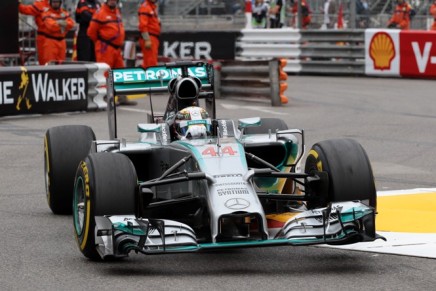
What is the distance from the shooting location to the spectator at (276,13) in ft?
107

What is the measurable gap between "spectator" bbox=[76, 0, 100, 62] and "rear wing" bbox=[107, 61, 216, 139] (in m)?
12.3

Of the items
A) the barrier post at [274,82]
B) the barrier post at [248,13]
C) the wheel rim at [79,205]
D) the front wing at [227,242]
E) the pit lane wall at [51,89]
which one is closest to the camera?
the front wing at [227,242]

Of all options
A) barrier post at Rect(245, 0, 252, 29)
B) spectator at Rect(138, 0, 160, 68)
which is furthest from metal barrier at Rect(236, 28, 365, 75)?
spectator at Rect(138, 0, 160, 68)

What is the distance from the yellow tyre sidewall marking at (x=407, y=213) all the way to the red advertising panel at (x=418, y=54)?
13.2 m

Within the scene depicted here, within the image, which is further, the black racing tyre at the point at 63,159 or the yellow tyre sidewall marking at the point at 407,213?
the black racing tyre at the point at 63,159

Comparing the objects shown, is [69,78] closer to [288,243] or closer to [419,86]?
[419,86]

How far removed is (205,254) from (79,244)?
853 mm

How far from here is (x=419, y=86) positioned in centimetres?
2245

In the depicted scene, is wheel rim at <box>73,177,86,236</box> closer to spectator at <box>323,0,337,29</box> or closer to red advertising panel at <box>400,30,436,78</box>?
red advertising panel at <box>400,30,436,78</box>

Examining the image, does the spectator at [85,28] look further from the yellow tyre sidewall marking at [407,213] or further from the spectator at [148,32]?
the yellow tyre sidewall marking at [407,213]

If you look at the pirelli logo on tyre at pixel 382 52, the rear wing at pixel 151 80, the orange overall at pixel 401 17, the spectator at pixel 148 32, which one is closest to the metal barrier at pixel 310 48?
the pirelli logo on tyre at pixel 382 52

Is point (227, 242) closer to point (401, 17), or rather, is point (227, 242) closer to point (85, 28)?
point (85, 28)

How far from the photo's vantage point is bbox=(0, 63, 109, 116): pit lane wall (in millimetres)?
17125

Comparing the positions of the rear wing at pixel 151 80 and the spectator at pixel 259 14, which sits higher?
the rear wing at pixel 151 80
